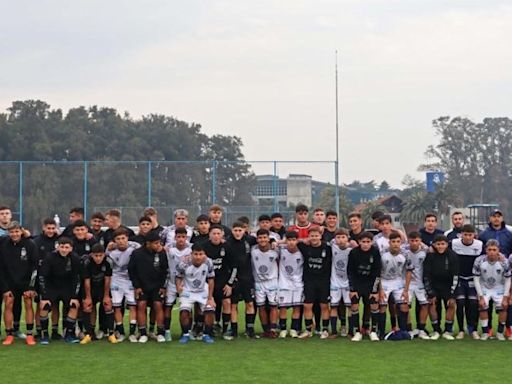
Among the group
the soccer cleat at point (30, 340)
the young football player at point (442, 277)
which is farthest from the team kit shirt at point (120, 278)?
the young football player at point (442, 277)

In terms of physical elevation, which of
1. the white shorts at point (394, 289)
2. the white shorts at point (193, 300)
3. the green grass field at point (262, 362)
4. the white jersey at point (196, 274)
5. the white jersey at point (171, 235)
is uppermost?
the white jersey at point (171, 235)

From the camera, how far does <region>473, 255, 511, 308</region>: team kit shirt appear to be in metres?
10.6

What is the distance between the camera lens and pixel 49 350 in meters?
9.55

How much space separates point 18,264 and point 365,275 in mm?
4298

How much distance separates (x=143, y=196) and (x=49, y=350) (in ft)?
62.2

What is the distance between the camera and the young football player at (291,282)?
10.8 metres

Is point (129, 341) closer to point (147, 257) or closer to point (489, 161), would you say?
point (147, 257)

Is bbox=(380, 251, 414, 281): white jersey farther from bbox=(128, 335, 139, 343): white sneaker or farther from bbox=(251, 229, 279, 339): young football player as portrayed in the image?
bbox=(128, 335, 139, 343): white sneaker

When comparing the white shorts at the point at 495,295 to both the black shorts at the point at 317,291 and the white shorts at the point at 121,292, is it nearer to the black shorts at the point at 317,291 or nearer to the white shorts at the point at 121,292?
the black shorts at the point at 317,291

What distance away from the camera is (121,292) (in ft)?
34.4

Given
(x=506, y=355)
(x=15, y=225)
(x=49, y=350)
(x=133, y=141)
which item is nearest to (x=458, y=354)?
(x=506, y=355)

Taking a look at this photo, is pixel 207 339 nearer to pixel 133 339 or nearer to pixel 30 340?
pixel 133 339

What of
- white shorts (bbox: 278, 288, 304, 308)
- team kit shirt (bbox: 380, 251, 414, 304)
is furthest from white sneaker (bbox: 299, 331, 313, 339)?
team kit shirt (bbox: 380, 251, 414, 304)

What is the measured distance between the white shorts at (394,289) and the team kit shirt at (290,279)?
105cm
